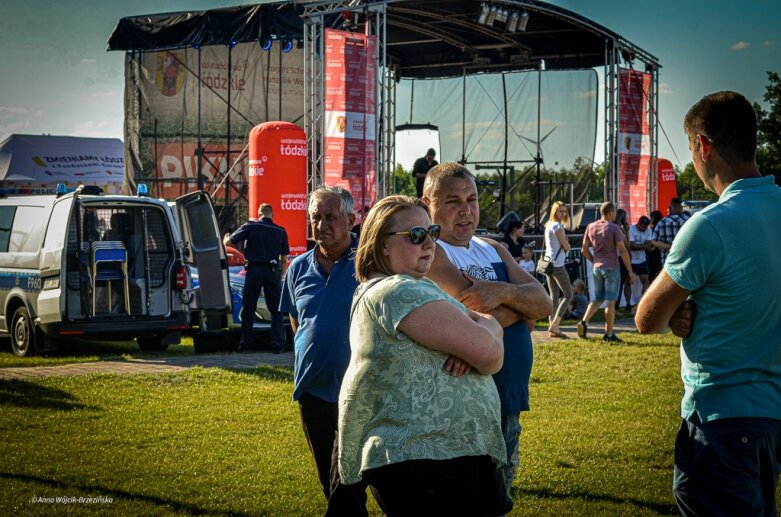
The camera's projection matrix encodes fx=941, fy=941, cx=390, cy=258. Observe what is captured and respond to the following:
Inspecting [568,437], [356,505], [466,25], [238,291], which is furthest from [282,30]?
[356,505]

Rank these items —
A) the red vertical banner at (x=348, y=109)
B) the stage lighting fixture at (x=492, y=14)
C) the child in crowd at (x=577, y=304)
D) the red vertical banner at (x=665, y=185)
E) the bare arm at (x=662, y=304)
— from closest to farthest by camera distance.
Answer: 1. the bare arm at (x=662, y=304)
2. the child in crowd at (x=577, y=304)
3. the red vertical banner at (x=348, y=109)
4. the stage lighting fixture at (x=492, y=14)
5. the red vertical banner at (x=665, y=185)

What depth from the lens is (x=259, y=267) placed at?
12641 mm

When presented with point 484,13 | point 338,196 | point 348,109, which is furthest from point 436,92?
point 338,196

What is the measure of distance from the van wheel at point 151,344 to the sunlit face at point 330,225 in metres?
8.83

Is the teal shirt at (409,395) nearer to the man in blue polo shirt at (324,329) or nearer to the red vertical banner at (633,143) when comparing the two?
the man in blue polo shirt at (324,329)

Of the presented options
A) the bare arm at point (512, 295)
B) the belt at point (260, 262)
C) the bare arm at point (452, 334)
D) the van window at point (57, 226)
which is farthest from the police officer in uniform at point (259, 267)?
the bare arm at point (452, 334)

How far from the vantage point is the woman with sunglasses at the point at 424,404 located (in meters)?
2.75

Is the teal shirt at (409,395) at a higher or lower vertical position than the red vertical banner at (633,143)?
lower

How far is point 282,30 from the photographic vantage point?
2256cm

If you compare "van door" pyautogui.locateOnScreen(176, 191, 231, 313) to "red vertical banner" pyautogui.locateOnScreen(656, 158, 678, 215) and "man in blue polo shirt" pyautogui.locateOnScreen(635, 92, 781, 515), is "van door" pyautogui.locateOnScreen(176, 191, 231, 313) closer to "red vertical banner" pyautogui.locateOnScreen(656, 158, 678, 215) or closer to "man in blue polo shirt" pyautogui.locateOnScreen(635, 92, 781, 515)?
"man in blue polo shirt" pyautogui.locateOnScreen(635, 92, 781, 515)

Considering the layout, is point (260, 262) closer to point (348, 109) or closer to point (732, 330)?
point (348, 109)

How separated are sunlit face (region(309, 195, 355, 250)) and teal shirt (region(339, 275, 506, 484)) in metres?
1.80

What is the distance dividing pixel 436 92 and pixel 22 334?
17.6 metres

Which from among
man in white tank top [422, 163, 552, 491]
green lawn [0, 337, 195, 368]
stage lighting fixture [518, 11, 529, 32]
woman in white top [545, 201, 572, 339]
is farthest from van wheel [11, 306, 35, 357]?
stage lighting fixture [518, 11, 529, 32]
